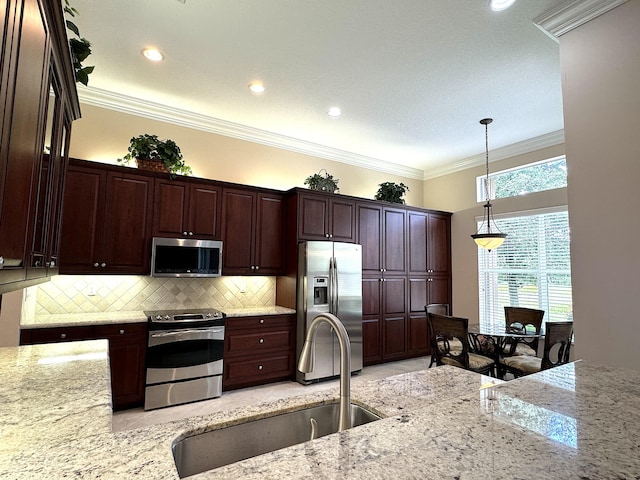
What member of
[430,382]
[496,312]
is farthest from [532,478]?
[496,312]

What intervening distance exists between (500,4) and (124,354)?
170 inches

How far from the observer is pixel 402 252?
5.41 meters

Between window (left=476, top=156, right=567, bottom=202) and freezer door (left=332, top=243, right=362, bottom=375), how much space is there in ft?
6.56

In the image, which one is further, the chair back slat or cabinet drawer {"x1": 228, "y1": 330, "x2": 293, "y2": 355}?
cabinet drawer {"x1": 228, "y1": 330, "x2": 293, "y2": 355}

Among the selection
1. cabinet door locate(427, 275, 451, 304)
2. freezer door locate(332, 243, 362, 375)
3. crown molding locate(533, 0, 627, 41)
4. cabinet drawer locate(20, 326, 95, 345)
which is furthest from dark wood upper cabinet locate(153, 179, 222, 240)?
cabinet door locate(427, 275, 451, 304)

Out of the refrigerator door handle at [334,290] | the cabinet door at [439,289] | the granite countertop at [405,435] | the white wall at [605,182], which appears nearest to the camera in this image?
the granite countertop at [405,435]

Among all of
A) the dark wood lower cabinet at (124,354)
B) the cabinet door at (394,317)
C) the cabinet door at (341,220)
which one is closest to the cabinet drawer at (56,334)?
the dark wood lower cabinet at (124,354)

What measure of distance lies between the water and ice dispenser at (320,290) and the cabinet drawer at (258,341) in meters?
0.53

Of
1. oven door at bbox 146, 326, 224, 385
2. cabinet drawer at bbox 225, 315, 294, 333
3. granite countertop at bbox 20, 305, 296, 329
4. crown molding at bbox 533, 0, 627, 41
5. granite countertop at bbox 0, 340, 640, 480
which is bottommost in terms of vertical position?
oven door at bbox 146, 326, 224, 385

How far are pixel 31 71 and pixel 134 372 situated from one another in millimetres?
3082

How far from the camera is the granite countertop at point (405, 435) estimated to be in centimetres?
68

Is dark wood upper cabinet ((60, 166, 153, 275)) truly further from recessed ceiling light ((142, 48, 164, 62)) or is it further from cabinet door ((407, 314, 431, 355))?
cabinet door ((407, 314, 431, 355))

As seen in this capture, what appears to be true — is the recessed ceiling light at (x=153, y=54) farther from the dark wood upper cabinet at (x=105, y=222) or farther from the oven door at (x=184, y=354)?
the oven door at (x=184, y=354)

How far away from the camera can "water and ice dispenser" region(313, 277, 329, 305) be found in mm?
4242
